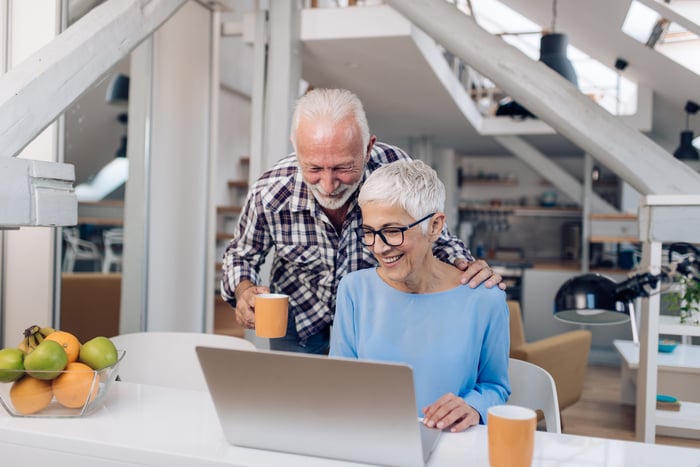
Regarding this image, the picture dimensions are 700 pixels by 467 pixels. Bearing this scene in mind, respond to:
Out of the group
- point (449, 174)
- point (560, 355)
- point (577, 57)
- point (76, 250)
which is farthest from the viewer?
point (449, 174)

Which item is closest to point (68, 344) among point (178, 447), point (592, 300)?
point (178, 447)

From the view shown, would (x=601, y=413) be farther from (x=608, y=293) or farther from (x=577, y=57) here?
(x=577, y=57)

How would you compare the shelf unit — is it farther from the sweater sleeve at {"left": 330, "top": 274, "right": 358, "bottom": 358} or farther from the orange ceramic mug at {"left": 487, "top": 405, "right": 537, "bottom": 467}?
the orange ceramic mug at {"left": 487, "top": 405, "right": 537, "bottom": 467}

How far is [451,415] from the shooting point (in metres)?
1.28

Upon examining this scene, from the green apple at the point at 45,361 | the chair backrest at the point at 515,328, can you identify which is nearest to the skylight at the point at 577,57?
the chair backrest at the point at 515,328

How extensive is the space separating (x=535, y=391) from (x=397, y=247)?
0.57 meters

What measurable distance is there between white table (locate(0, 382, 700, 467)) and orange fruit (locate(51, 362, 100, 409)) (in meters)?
0.04

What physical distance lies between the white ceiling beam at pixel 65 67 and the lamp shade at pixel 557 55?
2.64m

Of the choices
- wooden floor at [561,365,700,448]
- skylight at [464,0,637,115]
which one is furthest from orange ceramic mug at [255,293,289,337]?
skylight at [464,0,637,115]

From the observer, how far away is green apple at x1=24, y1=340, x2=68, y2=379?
1.28m

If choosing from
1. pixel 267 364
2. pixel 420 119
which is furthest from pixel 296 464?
pixel 420 119

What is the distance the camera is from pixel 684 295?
89.5 inches

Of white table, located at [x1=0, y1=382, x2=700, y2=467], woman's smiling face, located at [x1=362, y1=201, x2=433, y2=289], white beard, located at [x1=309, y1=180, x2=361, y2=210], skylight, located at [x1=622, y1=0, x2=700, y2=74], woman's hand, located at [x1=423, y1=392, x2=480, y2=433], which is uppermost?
skylight, located at [x1=622, y1=0, x2=700, y2=74]

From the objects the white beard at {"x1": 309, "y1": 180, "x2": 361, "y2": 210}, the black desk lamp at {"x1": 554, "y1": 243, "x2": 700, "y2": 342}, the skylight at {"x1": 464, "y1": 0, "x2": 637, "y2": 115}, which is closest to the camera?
the black desk lamp at {"x1": 554, "y1": 243, "x2": 700, "y2": 342}
